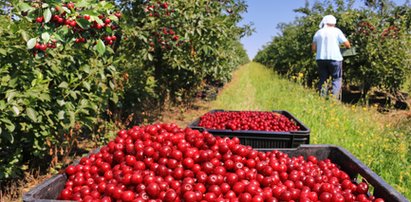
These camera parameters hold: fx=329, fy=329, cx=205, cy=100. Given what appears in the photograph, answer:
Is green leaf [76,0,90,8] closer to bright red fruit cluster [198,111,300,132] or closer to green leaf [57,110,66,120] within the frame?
green leaf [57,110,66,120]

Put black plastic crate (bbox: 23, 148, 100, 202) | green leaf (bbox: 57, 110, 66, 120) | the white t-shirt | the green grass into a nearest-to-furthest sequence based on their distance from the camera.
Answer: black plastic crate (bbox: 23, 148, 100, 202) → green leaf (bbox: 57, 110, 66, 120) → the green grass → the white t-shirt

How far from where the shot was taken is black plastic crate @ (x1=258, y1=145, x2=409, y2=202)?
177cm

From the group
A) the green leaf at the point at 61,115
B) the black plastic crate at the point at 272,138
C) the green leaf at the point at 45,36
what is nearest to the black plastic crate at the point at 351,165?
the black plastic crate at the point at 272,138

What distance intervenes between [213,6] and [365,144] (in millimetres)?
3846

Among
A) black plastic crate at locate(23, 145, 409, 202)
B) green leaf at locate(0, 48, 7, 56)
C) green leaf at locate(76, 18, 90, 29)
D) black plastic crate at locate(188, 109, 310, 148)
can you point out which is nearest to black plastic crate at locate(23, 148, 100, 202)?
black plastic crate at locate(23, 145, 409, 202)

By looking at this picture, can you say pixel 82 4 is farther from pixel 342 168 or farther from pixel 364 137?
pixel 364 137

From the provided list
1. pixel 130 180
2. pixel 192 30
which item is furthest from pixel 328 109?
pixel 130 180

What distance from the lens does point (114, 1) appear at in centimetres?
459

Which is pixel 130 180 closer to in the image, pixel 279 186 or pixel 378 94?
pixel 279 186

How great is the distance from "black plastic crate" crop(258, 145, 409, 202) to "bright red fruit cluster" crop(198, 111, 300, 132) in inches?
40.6

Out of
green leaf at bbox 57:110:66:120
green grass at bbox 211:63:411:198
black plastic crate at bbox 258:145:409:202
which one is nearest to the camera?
black plastic crate at bbox 258:145:409:202

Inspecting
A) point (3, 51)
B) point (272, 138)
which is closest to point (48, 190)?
point (3, 51)

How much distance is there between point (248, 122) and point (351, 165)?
1.53 metres

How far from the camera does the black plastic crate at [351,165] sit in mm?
1774
